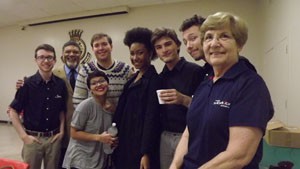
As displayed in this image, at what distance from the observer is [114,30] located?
7.56m

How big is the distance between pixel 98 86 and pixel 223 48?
4.10 feet

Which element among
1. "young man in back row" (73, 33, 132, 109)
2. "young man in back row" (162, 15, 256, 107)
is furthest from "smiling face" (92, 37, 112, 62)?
"young man in back row" (162, 15, 256, 107)

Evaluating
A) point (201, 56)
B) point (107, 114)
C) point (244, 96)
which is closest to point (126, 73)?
point (107, 114)

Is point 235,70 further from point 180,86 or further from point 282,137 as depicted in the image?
point 282,137

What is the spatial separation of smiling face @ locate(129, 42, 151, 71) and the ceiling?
495cm

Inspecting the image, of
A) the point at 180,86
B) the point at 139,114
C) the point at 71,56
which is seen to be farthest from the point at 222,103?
the point at 71,56

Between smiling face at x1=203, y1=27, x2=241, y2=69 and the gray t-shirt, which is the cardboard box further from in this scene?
smiling face at x1=203, y1=27, x2=241, y2=69

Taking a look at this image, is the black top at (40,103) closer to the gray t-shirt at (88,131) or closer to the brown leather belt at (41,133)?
the brown leather belt at (41,133)

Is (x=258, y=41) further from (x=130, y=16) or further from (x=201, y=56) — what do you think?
(x=201, y=56)

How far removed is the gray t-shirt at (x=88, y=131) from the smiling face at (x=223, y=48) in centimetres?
123

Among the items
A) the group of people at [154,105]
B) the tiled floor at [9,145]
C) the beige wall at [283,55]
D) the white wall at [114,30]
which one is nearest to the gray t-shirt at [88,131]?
the group of people at [154,105]

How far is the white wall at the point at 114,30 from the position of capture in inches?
247

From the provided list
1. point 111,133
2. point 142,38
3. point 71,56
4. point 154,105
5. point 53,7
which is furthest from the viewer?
point 53,7

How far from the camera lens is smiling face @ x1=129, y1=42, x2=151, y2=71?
215 centimetres
